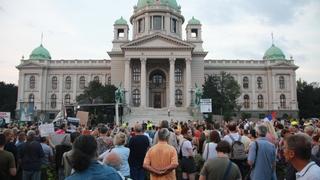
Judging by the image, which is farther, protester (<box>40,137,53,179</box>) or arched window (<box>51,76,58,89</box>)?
arched window (<box>51,76,58,89</box>)

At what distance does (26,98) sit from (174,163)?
80625 millimetres

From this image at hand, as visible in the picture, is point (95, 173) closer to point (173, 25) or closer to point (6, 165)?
point (6, 165)

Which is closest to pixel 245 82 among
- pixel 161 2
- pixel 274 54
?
pixel 274 54

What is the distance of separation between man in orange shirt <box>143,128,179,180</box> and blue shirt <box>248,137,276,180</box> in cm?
173

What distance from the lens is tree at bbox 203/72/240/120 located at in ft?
217

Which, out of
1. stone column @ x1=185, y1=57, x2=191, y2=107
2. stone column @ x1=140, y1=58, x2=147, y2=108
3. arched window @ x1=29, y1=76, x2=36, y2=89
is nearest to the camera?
stone column @ x1=140, y1=58, x2=147, y2=108

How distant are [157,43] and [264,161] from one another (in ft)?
208

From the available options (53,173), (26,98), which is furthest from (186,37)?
(53,173)

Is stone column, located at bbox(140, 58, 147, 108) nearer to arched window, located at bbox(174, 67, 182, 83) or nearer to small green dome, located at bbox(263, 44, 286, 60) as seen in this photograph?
arched window, located at bbox(174, 67, 182, 83)

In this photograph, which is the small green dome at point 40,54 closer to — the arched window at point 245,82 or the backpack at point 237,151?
the arched window at point 245,82

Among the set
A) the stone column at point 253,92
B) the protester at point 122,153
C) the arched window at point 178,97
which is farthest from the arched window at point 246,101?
the protester at point 122,153

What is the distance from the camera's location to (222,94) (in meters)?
69.0

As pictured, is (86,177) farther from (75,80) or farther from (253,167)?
(75,80)

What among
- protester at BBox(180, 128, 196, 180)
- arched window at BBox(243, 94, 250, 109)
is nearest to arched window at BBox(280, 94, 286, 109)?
arched window at BBox(243, 94, 250, 109)
